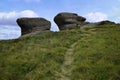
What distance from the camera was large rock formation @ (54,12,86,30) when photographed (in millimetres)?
68438

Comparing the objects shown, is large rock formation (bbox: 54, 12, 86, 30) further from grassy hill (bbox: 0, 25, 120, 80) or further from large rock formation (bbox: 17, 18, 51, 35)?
grassy hill (bbox: 0, 25, 120, 80)

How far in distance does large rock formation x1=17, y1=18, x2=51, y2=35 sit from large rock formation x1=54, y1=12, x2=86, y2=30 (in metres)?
6.00

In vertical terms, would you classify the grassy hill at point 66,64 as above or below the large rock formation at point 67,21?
below

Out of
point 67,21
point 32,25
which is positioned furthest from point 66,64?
point 67,21

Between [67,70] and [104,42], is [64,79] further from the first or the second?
[104,42]

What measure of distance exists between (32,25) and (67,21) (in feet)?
33.1

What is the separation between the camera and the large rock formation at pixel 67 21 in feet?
225

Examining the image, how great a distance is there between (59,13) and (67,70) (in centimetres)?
4665

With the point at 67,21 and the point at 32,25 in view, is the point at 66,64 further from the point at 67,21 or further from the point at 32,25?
the point at 67,21

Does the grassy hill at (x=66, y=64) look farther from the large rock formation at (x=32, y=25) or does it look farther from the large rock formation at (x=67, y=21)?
the large rock formation at (x=67, y=21)

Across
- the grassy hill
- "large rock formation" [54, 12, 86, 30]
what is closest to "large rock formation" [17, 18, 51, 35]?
"large rock formation" [54, 12, 86, 30]

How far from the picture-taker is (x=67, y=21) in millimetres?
68438

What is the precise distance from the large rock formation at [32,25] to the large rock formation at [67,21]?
6.00m

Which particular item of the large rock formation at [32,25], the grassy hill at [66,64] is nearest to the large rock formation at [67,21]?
the large rock formation at [32,25]
